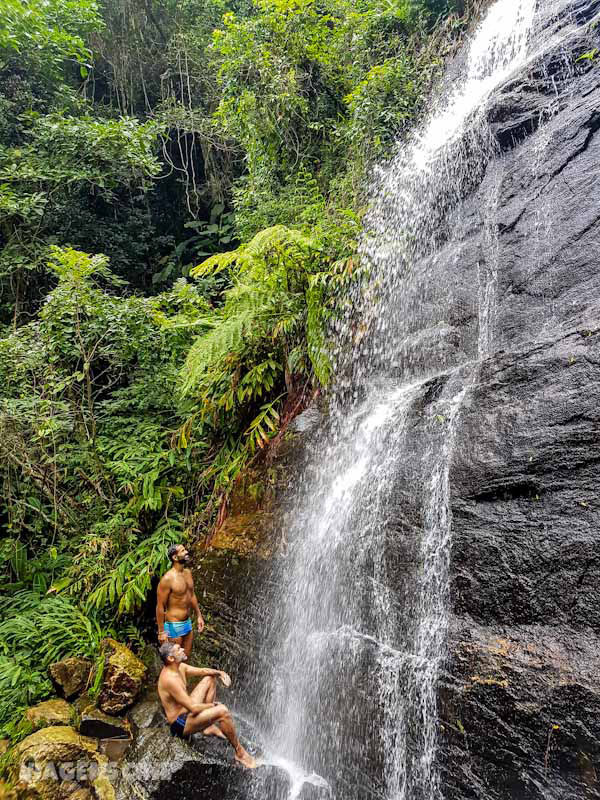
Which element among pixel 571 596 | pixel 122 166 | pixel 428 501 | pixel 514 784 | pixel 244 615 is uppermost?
pixel 122 166

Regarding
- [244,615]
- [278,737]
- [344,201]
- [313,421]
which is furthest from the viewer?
[344,201]

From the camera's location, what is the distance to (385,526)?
3748 mm

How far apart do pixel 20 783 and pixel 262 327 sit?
441cm

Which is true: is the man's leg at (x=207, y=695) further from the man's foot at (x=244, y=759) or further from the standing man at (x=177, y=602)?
the standing man at (x=177, y=602)

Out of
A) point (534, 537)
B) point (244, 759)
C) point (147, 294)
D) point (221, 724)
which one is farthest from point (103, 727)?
point (147, 294)

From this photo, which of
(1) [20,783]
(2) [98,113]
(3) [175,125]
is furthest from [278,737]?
(2) [98,113]

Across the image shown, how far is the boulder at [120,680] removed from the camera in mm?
4426

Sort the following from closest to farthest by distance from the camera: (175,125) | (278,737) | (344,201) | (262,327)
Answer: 1. (278,737)
2. (262,327)
3. (344,201)
4. (175,125)

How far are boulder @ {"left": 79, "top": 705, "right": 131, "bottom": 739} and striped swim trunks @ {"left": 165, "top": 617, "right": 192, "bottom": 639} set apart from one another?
0.79 metres

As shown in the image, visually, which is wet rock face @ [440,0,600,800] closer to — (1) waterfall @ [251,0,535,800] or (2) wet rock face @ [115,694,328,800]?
(1) waterfall @ [251,0,535,800]

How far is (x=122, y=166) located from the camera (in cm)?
951

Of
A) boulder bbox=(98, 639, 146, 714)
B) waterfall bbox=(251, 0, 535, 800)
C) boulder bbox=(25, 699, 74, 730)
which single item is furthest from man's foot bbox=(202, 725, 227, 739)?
boulder bbox=(25, 699, 74, 730)

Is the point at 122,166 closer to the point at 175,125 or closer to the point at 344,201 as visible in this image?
the point at 175,125

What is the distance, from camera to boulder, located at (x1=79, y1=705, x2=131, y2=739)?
424 centimetres
